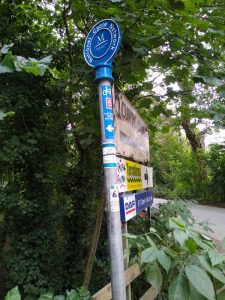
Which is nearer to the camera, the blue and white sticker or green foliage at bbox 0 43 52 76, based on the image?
green foliage at bbox 0 43 52 76

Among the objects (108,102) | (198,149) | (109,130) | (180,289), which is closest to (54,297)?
(180,289)

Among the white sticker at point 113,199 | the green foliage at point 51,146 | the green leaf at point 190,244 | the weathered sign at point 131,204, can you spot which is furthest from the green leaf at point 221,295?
the green foliage at point 51,146

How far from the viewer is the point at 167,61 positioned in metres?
2.86

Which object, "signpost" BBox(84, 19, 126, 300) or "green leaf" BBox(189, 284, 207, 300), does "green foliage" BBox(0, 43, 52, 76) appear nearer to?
"signpost" BBox(84, 19, 126, 300)

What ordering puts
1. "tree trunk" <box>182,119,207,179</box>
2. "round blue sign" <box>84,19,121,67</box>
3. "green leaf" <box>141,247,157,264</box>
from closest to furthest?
"green leaf" <box>141,247,157,264</box>
"round blue sign" <box>84,19,121,67</box>
"tree trunk" <box>182,119,207,179</box>

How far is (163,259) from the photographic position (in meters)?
1.51

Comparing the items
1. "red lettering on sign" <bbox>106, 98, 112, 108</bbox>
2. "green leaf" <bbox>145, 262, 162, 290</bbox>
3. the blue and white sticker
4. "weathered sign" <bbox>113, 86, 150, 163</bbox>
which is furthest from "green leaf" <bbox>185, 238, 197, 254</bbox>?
"weathered sign" <bbox>113, 86, 150, 163</bbox>

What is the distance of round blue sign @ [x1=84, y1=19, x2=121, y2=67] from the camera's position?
184cm

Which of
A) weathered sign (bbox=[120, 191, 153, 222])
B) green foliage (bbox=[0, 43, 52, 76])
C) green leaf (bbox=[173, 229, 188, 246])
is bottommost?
green leaf (bbox=[173, 229, 188, 246])

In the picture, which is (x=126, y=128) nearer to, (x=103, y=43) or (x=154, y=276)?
(x=103, y=43)

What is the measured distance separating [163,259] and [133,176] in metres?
1.35

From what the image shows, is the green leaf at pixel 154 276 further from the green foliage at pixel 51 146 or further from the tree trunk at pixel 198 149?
the tree trunk at pixel 198 149

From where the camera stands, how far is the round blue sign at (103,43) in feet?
6.03

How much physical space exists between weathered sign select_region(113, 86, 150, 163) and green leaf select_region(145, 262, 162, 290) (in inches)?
33.9
